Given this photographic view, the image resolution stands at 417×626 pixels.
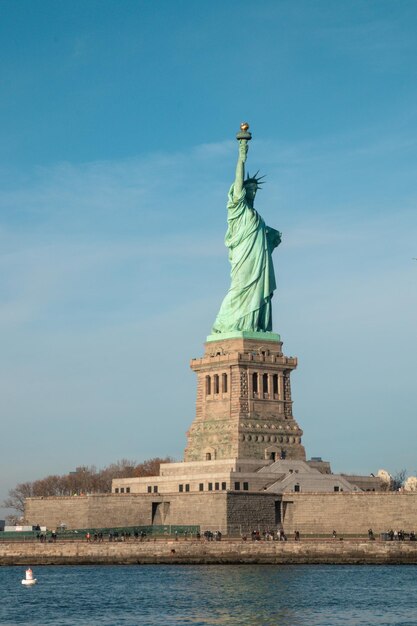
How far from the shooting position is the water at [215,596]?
174 ft

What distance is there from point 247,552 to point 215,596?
1741cm

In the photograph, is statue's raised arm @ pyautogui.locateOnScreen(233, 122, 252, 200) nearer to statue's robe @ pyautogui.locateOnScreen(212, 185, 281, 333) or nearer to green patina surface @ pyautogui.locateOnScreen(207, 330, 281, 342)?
statue's robe @ pyautogui.locateOnScreen(212, 185, 281, 333)

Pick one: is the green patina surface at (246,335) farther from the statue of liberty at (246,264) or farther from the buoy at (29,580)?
the buoy at (29,580)

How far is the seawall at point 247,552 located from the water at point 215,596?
1.30 metres

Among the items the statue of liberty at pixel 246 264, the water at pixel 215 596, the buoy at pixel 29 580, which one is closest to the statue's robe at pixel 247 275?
the statue of liberty at pixel 246 264

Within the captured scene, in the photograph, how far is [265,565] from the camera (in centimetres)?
7581

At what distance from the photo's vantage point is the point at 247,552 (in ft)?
252

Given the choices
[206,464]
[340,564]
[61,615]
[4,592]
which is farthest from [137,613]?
[206,464]

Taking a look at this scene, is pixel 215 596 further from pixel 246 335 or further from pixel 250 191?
pixel 250 191

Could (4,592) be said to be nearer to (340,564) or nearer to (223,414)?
(340,564)

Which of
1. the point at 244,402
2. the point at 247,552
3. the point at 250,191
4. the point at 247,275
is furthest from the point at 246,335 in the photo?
the point at 247,552

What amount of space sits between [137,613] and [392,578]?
18.3 m

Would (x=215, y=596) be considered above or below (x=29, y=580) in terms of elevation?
below

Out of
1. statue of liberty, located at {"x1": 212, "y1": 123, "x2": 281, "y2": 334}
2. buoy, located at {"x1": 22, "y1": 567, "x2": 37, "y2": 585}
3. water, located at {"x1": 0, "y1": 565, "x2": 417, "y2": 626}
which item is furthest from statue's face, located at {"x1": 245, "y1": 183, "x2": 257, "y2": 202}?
buoy, located at {"x1": 22, "y1": 567, "x2": 37, "y2": 585}
